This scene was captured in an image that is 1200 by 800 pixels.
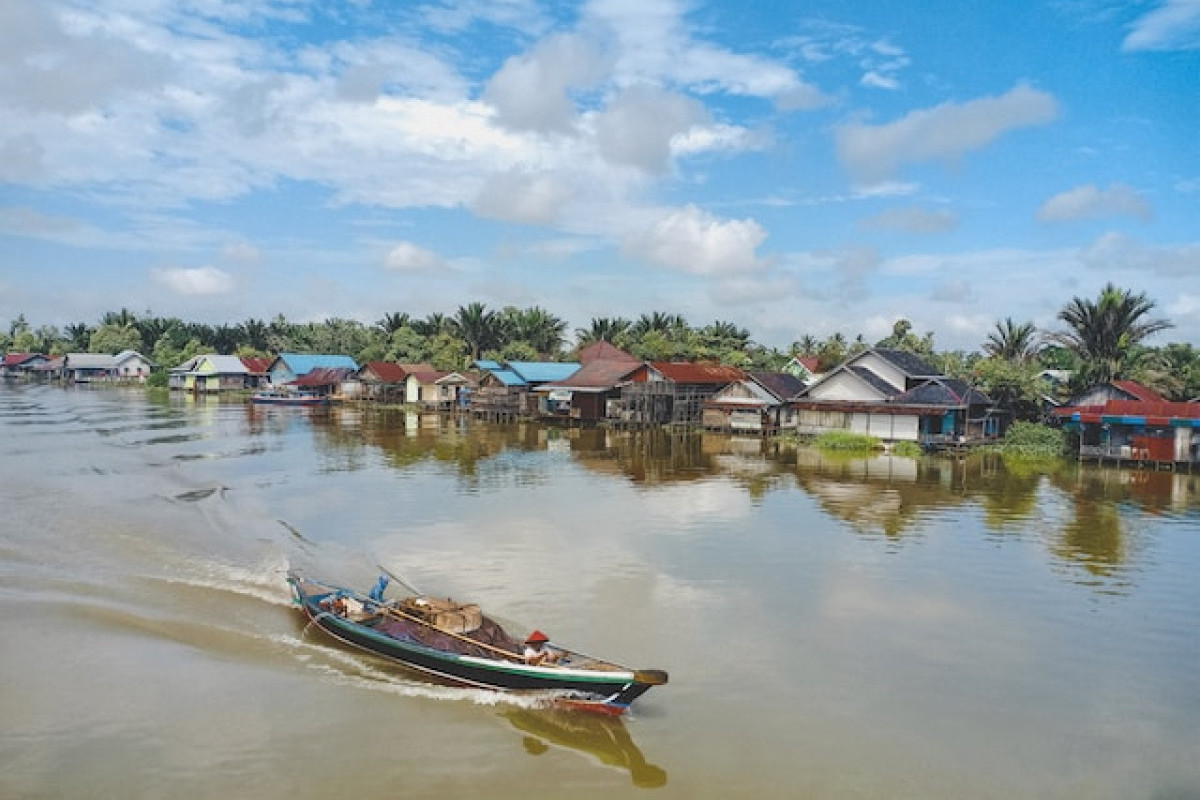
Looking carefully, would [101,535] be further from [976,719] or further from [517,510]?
[976,719]

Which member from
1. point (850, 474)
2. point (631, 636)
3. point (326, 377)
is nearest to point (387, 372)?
point (326, 377)

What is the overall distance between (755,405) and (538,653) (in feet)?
114

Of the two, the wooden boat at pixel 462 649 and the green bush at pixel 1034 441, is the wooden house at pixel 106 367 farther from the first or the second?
the wooden boat at pixel 462 649

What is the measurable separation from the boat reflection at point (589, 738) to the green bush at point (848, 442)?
2988 cm

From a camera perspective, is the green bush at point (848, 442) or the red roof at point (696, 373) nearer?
the green bush at point (848, 442)

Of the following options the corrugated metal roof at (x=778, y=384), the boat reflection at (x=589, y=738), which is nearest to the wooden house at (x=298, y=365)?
the corrugated metal roof at (x=778, y=384)

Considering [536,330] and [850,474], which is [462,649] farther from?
[536,330]

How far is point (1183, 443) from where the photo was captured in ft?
103

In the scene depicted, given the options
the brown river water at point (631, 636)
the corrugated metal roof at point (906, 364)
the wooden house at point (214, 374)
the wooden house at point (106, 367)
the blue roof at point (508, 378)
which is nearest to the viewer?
the brown river water at point (631, 636)

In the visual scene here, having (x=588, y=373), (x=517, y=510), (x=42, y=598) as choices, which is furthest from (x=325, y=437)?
(x=42, y=598)

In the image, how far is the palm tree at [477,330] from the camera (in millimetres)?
73938

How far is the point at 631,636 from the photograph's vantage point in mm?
13727

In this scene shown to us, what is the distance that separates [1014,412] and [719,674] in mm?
34454

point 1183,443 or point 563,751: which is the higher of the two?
point 1183,443
